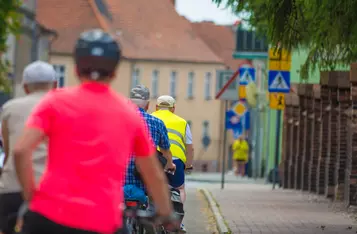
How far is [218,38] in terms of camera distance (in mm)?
126375

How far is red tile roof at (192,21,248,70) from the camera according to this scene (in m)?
125

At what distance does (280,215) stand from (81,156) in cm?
1493

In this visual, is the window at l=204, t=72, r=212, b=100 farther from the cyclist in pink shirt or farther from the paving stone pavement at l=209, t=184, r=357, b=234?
the cyclist in pink shirt

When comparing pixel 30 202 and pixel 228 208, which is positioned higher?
pixel 30 202

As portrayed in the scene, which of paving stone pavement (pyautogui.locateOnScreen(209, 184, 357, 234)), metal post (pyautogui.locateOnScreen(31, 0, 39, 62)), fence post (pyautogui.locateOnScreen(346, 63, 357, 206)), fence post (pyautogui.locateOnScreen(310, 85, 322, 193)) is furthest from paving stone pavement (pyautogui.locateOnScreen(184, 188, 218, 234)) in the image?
metal post (pyautogui.locateOnScreen(31, 0, 39, 62))

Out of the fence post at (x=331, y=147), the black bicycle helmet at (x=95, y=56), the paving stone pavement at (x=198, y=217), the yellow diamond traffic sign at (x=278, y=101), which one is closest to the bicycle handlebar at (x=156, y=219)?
the black bicycle helmet at (x=95, y=56)

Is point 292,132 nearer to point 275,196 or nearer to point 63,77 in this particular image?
point 275,196

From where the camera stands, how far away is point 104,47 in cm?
677

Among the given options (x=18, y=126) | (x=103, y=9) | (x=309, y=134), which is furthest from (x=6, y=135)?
Answer: (x=103, y=9)

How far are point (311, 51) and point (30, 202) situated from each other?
13.3m

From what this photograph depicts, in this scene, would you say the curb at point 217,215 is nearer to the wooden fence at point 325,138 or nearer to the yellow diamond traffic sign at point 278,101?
the wooden fence at point 325,138

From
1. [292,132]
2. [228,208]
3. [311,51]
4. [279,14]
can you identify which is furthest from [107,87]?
[292,132]

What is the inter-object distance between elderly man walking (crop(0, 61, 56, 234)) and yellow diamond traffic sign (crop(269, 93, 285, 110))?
21.1 m

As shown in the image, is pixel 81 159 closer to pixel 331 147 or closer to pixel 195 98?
pixel 331 147
